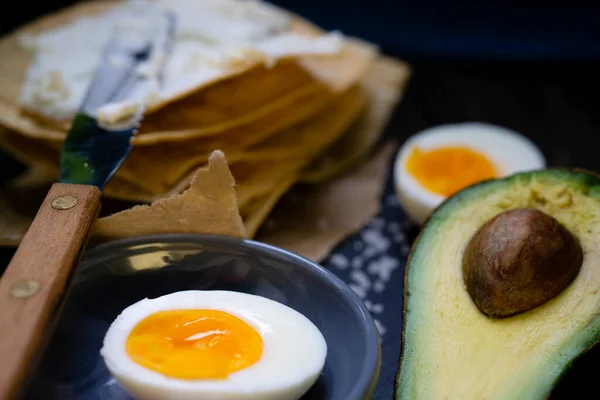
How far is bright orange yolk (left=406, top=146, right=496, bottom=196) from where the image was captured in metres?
1.48

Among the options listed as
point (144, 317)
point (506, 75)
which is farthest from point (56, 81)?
point (506, 75)

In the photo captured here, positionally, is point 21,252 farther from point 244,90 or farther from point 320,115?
point 320,115

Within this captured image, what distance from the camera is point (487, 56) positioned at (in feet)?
7.80

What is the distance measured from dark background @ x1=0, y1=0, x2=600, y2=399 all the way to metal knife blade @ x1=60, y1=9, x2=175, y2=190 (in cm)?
73

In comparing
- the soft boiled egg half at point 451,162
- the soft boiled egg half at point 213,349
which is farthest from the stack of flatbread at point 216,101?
the soft boiled egg half at point 213,349

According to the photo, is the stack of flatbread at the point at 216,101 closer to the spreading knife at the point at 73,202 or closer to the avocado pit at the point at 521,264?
the spreading knife at the point at 73,202

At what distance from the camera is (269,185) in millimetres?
1526

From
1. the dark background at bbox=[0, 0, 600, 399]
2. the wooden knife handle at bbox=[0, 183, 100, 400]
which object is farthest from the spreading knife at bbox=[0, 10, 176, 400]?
the dark background at bbox=[0, 0, 600, 399]

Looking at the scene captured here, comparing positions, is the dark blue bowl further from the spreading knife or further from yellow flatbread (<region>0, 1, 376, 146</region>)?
yellow flatbread (<region>0, 1, 376, 146</region>)

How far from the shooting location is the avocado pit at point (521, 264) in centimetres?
102

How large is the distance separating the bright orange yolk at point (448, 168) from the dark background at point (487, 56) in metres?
0.40

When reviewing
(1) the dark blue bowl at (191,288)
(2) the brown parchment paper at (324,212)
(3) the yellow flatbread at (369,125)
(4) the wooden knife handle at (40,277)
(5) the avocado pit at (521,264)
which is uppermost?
(5) the avocado pit at (521,264)

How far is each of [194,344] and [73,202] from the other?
0.30 m

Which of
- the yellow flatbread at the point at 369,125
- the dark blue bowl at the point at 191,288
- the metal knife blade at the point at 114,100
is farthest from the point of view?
the yellow flatbread at the point at 369,125
